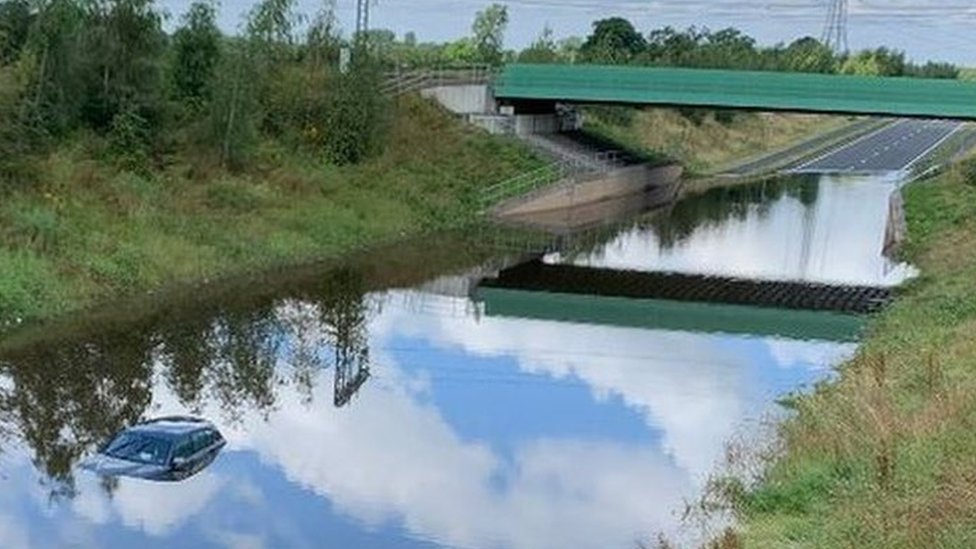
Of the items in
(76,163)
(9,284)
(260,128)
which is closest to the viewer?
(9,284)

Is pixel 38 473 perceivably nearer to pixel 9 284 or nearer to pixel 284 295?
pixel 9 284

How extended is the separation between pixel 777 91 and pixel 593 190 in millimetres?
11167

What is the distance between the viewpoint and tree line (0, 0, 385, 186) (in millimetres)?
40594

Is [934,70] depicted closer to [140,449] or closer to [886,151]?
[886,151]

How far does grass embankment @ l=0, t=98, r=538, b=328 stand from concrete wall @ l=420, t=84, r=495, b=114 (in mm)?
3796

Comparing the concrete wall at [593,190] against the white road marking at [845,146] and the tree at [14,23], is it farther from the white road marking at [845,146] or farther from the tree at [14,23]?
the tree at [14,23]

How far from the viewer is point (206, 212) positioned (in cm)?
4156

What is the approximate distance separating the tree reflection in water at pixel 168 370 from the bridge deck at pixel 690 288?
9.40 m

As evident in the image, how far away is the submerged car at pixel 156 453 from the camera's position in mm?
20047

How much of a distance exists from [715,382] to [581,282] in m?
14.7

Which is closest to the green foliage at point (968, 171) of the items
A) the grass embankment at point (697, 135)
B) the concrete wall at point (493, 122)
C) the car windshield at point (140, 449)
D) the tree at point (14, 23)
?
the grass embankment at point (697, 135)

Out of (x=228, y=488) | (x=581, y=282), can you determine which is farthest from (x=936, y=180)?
(x=228, y=488)

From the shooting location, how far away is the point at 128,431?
2062 cm

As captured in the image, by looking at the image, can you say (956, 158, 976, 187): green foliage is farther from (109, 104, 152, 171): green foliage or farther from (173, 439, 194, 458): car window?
(173, 439, 194, 458): car window
